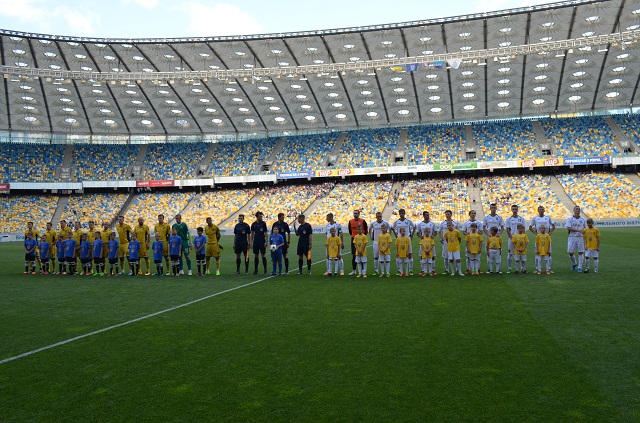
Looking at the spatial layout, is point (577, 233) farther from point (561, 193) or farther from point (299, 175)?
point (299, 175)

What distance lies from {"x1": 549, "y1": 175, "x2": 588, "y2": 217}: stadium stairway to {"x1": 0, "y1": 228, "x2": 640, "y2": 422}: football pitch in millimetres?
36841

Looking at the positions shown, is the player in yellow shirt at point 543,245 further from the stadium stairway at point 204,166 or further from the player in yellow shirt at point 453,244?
the stadium stairway at point 204,166

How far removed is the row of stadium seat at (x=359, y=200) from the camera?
45906mm

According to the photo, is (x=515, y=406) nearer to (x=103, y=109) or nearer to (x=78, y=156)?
(x=103, y=109)

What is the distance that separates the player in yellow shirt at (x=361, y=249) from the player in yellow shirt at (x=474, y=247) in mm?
2777

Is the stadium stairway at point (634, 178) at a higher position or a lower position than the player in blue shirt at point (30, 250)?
higher

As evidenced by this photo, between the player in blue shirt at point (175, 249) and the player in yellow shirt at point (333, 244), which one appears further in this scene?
the player in blue shirt at point (175, 249)

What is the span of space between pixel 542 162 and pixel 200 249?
42.8 metres

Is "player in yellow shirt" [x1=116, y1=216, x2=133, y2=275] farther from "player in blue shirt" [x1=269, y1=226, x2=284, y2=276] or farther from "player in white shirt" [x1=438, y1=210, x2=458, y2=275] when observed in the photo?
"player in white shirt" [x1=438, y1=210, x2=458, y2=275]

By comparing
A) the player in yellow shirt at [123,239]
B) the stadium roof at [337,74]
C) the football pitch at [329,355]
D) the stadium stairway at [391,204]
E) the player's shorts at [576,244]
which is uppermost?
the stadium roof at [337,74]

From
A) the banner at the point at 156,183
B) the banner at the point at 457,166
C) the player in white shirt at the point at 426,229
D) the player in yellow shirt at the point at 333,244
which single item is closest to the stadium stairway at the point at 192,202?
the banner at the point at 156,183

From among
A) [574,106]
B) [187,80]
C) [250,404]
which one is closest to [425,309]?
[250,404]

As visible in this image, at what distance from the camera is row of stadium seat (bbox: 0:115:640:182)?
52.1m

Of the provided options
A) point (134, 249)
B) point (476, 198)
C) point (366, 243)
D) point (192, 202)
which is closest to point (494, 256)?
point (366, 243)
